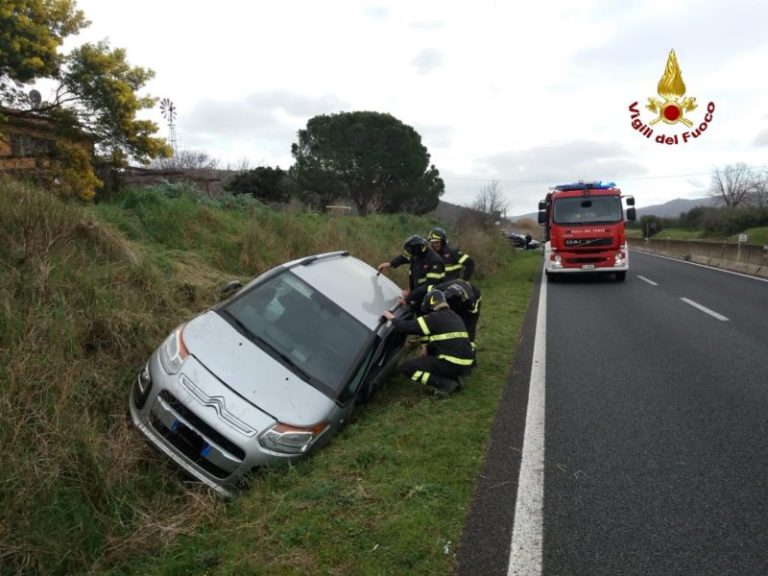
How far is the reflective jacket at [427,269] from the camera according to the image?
702 cm

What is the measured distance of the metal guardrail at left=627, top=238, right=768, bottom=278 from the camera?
51.4 ft

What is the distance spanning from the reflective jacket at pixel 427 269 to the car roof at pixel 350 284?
1.75 feet

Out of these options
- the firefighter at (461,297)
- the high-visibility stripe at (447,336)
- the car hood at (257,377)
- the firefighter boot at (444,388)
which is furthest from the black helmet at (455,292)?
the car hood at (257,377)

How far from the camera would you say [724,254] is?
1877cm

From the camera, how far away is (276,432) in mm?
3836

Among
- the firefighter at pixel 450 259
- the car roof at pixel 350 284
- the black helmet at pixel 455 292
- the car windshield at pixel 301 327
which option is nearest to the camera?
the car windshield at pixel 301 327

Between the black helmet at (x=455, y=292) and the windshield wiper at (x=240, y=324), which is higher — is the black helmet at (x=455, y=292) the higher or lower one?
the higher one

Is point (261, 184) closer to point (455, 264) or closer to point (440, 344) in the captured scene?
point (455, 264)

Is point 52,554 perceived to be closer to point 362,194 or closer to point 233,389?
point 233,389

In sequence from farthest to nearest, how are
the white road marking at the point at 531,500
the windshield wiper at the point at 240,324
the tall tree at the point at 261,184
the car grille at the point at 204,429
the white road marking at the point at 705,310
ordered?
the tall tree at the point at 261,184, the white road marking at the point at 705,310, the windshield wiper at the point at 240,324, the car grille at the point at 204,429, the white road marking at the point at 531,500

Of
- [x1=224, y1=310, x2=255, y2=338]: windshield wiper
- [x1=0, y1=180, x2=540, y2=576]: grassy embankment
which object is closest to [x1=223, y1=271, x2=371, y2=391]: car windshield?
[x1=224, y1=310, x2=255, y2=338]: windshield wiper

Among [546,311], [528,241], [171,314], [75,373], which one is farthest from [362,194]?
[75,373]

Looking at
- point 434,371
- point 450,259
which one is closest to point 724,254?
point 450,259

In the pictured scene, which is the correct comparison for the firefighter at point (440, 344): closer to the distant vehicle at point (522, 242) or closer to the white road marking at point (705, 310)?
the white road marking at point (705, 310)
